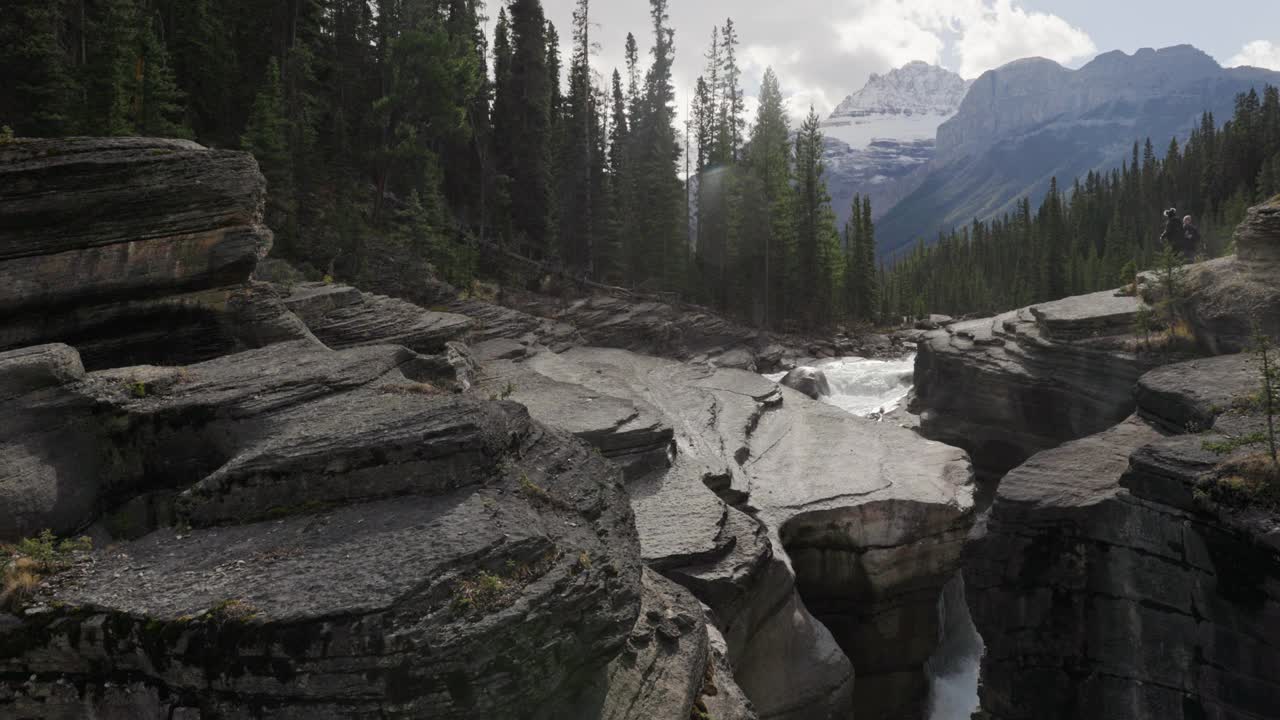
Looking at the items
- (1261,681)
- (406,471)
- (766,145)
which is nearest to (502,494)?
(406,471)

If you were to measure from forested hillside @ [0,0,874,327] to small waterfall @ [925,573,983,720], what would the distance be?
27.3 metres

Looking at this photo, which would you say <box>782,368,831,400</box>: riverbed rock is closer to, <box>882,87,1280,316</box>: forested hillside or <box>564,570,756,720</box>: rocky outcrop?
<box>564,570,756,720</box>: rocky outcrop

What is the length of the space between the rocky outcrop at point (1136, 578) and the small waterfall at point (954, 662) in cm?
254

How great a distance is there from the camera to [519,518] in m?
8.69

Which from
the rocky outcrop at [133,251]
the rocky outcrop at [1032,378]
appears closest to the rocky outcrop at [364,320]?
the rocky outcrop at [133,251]

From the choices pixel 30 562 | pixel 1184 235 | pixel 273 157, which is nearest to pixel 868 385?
pixel 1184 235

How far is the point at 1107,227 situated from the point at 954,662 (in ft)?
344

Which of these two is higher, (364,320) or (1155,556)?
(364,320)

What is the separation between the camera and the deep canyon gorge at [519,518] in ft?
24.2

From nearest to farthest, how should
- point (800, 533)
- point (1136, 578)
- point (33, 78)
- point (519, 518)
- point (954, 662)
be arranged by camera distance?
1. point (519, 518)
2. point (1136, 578)
3. point (800, 533)
4. point (954, 662)
5. point (33, 78)

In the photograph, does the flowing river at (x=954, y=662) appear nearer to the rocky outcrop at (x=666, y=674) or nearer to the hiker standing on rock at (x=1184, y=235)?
the rocky outcrop at (x=666, y=674)

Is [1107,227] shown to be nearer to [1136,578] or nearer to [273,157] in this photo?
[273,157]

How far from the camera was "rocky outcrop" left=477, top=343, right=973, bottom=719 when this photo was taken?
14516 millimetres

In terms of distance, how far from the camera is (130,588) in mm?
7715
